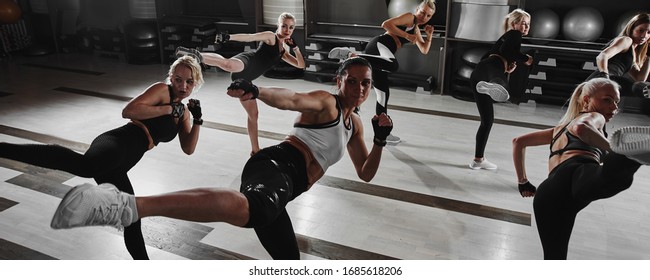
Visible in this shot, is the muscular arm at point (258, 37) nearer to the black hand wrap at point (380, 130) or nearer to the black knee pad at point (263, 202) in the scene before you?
the black hand wrap at point (380, 130)

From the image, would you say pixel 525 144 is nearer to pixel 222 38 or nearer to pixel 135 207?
pixel 135 207

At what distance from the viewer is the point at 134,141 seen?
2260 mm

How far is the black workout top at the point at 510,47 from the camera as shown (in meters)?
3.42

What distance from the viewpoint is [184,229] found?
279 cm

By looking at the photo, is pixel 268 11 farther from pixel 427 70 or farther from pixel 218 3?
pixel 427 70

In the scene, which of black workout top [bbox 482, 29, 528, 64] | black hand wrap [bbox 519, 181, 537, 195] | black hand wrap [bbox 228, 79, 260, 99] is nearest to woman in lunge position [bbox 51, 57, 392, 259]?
black hand wrap [bbox 228, 79, 260, 99]

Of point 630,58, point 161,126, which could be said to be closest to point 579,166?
point 161,126

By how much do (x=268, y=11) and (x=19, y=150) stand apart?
5.37m

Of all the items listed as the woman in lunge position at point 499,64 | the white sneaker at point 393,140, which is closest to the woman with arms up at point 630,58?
the woman in lunge position at point 499,64

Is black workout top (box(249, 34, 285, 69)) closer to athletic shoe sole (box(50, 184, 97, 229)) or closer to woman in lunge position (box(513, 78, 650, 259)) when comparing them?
woman in lunge position (box(513, 78, 650, 259))

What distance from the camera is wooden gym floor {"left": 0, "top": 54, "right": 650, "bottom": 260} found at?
2611mm

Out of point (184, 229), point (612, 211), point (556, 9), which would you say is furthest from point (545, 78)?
point (184, 229)

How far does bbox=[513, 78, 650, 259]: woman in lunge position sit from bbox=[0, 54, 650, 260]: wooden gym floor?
0.65 metres

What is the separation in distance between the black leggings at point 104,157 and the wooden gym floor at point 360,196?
0.51 meters
